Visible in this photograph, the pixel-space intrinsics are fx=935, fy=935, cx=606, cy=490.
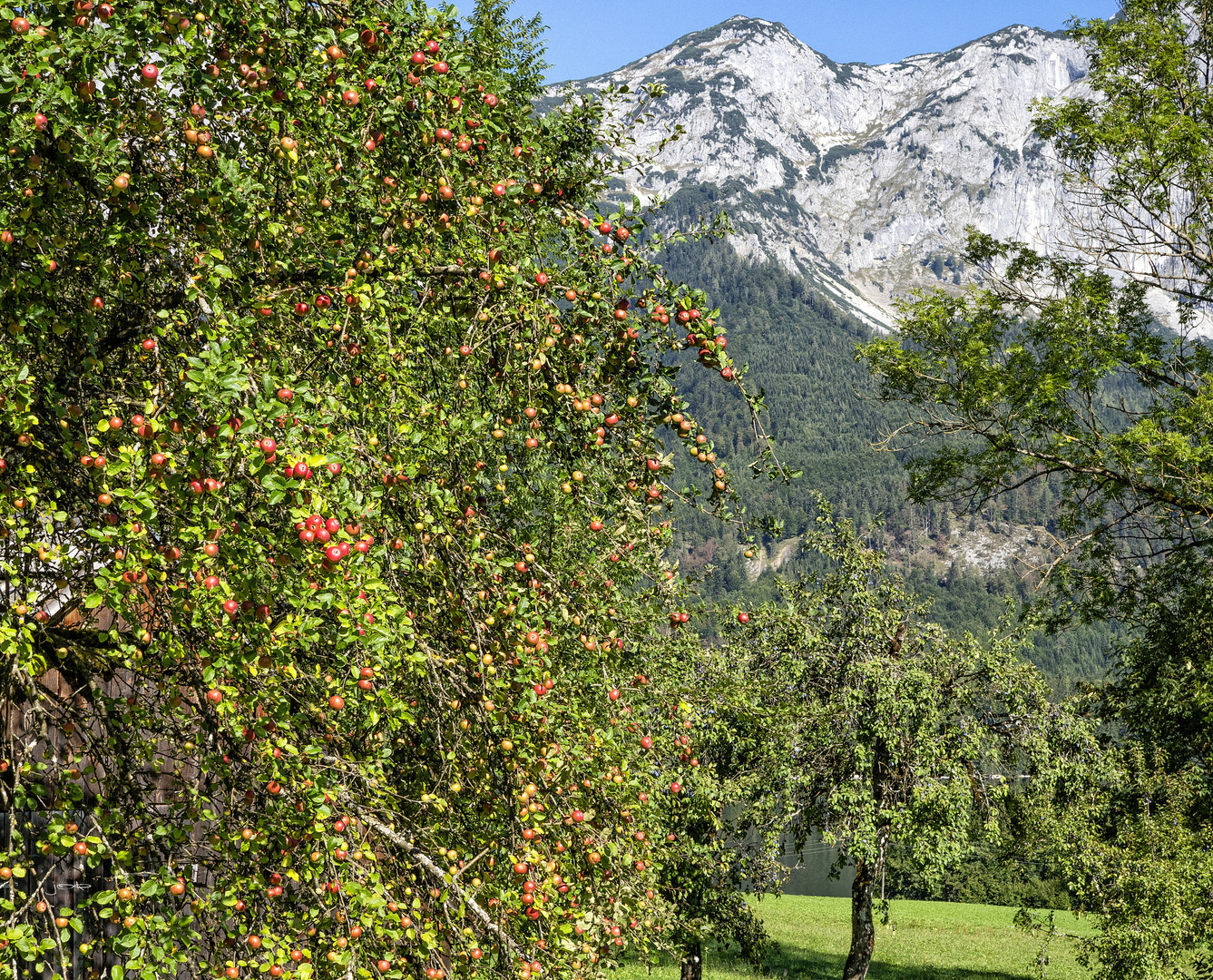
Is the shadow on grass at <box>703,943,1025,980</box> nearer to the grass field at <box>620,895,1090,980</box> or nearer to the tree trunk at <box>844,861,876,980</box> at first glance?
the grass field at <box>620,895,1090,980</box>

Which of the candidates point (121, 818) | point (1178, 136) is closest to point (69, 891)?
point (121, 818)

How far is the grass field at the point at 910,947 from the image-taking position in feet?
62.9

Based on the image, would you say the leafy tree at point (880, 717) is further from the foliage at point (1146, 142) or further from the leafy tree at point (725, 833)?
the foliage at point (1146, 142)

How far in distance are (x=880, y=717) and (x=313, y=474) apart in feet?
40.0

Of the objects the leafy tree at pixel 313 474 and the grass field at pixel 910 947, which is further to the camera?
the grass field at pixel 910 947

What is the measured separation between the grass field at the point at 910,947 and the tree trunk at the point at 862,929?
11.9 ft

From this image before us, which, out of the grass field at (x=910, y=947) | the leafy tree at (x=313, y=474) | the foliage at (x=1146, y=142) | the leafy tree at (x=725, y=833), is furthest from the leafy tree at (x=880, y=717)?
the leafy tree at (x=313, y=474)

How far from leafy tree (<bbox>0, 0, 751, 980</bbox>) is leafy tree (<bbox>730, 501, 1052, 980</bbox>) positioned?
925cm

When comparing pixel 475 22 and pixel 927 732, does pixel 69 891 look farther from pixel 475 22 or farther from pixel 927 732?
pixel 927 732

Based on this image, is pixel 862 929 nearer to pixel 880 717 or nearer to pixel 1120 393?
pixel 880 717

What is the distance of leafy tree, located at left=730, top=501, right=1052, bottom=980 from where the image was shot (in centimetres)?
1301

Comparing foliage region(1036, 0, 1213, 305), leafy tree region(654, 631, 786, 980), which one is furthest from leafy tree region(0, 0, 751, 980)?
foliage region(1036, 0, 1213, 305)

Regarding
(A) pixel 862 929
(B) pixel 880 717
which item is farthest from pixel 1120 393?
(A) pixel 862 929

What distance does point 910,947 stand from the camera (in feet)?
77.5
